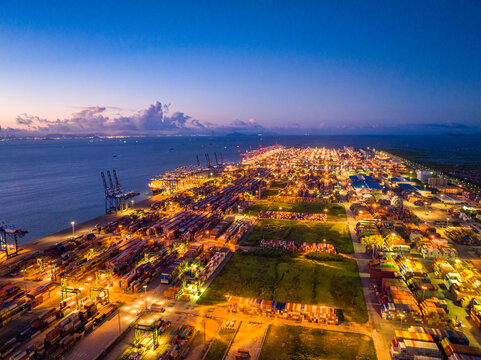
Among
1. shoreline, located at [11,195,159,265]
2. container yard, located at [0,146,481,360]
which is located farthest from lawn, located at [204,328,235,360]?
shoreline, located at [11,195,159,265]

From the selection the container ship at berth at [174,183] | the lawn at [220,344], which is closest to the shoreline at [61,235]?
the container ship at berth at [174,183]

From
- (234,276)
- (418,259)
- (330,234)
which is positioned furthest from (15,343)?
(418,259)

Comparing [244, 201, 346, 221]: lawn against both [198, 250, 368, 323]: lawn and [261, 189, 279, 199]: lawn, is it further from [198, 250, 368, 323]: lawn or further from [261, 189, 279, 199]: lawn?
[198, 250, 368, 323]: lawn

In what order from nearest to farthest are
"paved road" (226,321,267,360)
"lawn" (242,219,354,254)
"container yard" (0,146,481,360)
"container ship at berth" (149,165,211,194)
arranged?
1. "paved road" (226,321,267,360)
2. "container yard" (0,146,481,360)
3. "lawn" (242,219,354,254)
4. "container ship at berth" (149,165,211,194)

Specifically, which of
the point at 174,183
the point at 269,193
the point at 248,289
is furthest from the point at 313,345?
the point at 174,183

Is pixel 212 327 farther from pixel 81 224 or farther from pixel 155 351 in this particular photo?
pixel 81 224

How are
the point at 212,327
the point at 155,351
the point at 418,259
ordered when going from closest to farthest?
the point at 155,351, the point at 212,327, the point at 418,259

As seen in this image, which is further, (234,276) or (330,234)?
(330,234)

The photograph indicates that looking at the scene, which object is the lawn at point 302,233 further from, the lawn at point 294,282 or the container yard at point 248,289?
the lawn at point 294,282
